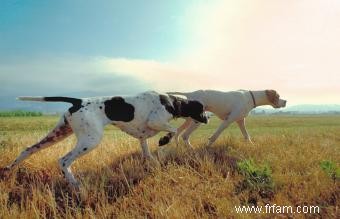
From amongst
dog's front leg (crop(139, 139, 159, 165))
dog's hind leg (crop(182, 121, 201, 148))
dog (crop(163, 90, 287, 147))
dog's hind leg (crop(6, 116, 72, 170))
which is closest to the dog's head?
dog (crop(163, 90, 287, 147))

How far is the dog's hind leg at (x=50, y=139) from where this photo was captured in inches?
299

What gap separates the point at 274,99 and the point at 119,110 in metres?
7.34

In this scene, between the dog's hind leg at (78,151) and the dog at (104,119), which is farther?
the dog at (104,119)

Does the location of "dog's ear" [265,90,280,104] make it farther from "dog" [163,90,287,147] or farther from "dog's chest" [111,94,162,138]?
"dog's chest" [111,94,162,138]

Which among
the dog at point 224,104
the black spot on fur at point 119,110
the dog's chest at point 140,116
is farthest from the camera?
the dog at point 224,104

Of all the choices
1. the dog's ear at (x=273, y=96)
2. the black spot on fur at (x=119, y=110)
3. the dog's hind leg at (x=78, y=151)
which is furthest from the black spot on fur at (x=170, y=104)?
the dog's ear at (x=273, y=96)

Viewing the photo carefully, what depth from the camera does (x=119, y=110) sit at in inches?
302

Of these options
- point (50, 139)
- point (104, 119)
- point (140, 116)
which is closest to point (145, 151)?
point (140, 116)

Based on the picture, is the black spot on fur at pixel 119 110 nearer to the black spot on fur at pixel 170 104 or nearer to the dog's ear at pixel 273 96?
the black spot on fur at pixel 170 104

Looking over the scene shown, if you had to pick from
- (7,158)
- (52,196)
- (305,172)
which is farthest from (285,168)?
(7,158)

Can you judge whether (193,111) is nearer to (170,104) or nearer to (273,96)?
(170,104)

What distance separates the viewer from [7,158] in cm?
862

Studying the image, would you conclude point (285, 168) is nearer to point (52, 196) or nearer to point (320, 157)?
point (320, 157)

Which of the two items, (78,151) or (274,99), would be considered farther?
(274,99)
